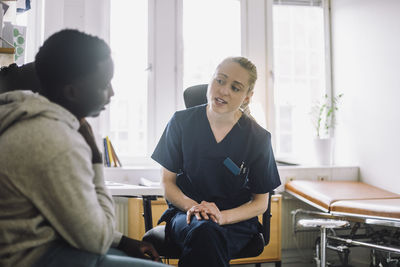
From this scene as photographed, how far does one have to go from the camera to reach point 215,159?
149 cm

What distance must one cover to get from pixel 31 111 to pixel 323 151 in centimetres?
253

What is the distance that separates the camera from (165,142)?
5.11 feet

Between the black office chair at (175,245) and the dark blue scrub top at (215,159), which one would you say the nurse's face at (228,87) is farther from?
the black office chair at (175,245)

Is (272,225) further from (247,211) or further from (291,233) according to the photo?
(247,211)

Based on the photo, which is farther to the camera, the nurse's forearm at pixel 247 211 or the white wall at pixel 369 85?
the white wall at pixel 369 85

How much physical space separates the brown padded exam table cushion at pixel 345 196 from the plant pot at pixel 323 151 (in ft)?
0.88

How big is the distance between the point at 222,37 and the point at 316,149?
1182mm

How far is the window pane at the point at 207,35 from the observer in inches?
115

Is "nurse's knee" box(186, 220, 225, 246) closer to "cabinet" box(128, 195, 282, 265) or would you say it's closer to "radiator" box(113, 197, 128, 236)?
"cabinet" box(128, 195, 282, 265)

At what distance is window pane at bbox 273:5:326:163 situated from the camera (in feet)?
10.1

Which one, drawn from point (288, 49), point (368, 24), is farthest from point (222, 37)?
point (368, 24)

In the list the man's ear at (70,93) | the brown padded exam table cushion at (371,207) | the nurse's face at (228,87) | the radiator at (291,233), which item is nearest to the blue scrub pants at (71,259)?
the man's ear at (70,93)

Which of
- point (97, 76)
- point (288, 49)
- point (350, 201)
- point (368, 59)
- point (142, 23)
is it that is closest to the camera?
point (97, 76)

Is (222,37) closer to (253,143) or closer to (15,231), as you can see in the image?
(253,143)
